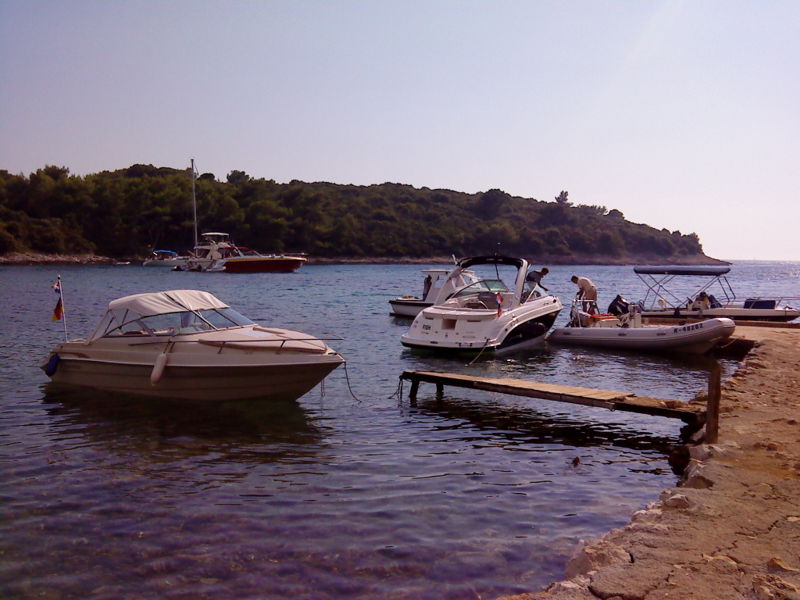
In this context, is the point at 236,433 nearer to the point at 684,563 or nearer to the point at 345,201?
the point at 684,563

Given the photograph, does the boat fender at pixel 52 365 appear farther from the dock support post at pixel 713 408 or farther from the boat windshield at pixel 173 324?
the dock support post at pixel 713 408

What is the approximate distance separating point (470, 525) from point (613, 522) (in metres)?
1.56

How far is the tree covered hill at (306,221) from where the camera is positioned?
103625 mm

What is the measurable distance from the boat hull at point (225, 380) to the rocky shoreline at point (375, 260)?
2809 inches

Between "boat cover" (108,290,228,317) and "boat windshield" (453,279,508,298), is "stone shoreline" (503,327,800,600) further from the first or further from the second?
"boat windshield" (453,279,508,298)

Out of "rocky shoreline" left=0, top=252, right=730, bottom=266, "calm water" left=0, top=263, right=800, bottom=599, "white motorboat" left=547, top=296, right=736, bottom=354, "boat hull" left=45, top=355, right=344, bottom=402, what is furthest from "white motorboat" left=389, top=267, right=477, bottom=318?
"rocky shoreline" left=0, top=252, right=730, bottom=266

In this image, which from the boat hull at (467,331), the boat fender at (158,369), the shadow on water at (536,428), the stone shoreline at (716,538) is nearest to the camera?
the stone shoreline at (716,538)

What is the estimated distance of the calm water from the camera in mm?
6449

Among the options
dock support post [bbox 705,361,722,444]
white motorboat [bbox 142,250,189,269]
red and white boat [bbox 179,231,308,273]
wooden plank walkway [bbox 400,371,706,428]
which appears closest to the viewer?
dock support post [bbox 705,361,722,444]

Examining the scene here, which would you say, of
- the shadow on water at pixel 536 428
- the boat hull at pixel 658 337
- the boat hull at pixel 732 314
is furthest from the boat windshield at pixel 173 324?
the boat hull at pixel 732 314

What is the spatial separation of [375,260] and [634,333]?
106246mm

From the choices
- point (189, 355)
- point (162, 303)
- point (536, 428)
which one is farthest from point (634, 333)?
point (162, 303)

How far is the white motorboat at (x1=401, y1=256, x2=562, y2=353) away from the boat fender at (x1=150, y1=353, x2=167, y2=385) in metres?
8.43

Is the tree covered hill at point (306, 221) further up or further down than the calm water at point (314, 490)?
further up
